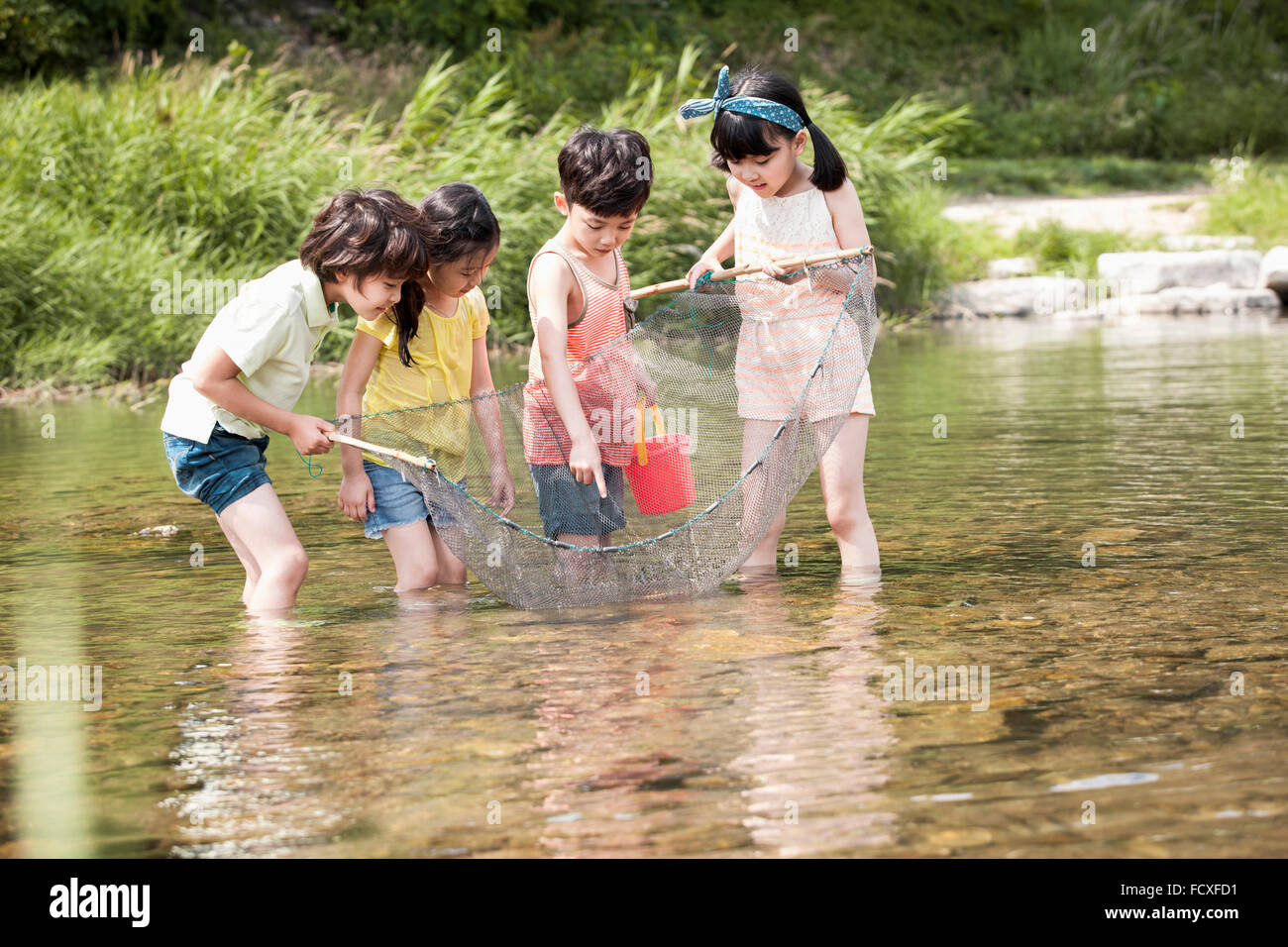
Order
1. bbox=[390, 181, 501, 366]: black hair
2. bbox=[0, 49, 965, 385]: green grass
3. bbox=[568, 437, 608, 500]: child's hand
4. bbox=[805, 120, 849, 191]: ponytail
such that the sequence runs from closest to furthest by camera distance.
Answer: bbox=[568, 437, 608, 500]: child's hand < bbox=[390, 181, 501, 366]: black hair < bbox=[805, 120, 849, 191]: ponytail < bbox=[0, 49, 965, 385]: green grass

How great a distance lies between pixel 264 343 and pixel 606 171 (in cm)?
110

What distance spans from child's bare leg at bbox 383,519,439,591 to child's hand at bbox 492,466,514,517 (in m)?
0.27

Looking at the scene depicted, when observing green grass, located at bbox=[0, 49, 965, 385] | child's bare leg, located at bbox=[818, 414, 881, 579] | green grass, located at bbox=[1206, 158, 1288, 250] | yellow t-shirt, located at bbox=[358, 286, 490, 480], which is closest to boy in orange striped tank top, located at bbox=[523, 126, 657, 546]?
yellow t-shirt, located at bbox=[358, 286, 490, 480]

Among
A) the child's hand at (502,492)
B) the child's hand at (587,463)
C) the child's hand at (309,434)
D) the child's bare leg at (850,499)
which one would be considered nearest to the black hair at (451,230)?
the child's hand at (309,434)

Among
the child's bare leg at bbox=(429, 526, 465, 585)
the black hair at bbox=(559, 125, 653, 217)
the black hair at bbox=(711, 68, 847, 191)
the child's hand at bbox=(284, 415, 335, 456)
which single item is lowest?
the child's bare leg at bbox=(429, 526, 465, 585)

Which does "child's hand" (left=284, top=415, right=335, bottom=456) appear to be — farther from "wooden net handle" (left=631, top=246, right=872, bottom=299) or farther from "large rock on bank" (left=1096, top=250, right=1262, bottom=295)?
"large rock on bank" (left=1096, top=250, right=1262, bottom=295)

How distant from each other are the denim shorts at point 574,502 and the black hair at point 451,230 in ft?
2.11

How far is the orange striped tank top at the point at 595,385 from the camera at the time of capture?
4.69m

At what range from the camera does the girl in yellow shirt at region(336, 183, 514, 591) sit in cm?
461

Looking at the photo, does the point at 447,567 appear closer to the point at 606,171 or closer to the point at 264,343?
the point at 264,343

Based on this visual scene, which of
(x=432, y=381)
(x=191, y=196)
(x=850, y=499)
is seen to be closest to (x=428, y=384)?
(x=432, y=381)

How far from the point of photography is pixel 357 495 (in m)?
4.78
